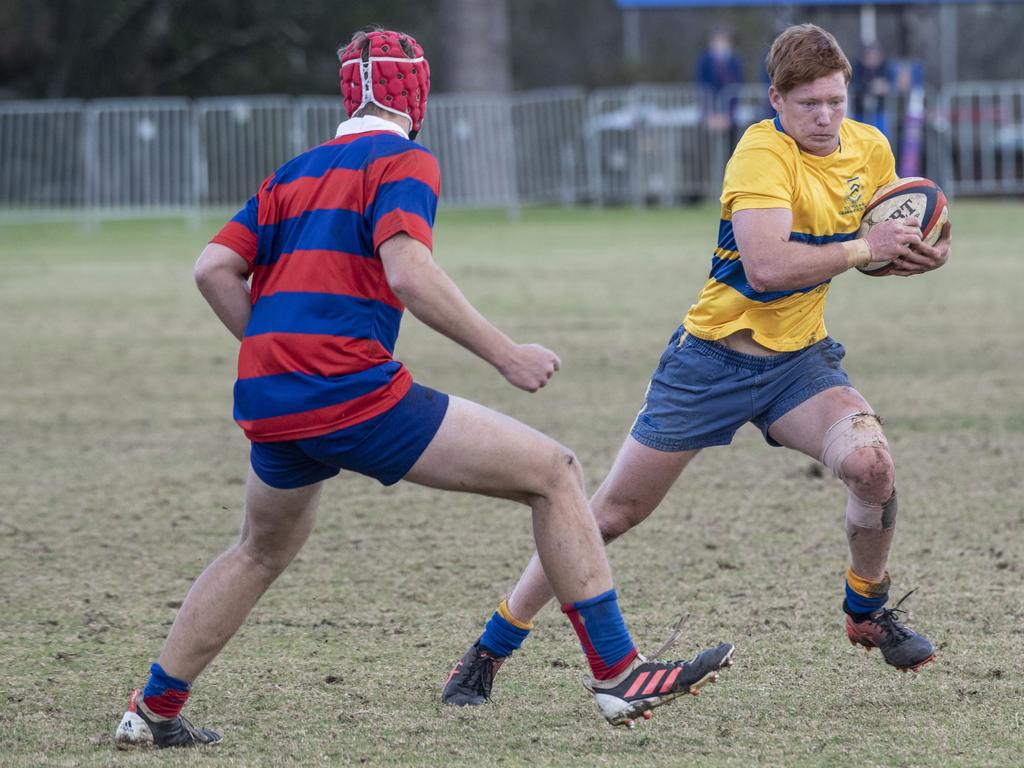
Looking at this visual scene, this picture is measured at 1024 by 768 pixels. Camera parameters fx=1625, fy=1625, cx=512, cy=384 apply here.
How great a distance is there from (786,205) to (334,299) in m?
1.46

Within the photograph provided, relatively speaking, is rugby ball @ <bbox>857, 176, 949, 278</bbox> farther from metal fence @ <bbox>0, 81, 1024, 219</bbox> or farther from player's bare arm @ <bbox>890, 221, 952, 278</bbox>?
metal fence @ <bbox>0, 81, 1024, 219</bbox>

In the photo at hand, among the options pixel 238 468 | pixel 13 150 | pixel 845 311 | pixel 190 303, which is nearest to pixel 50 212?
pixel 13 150

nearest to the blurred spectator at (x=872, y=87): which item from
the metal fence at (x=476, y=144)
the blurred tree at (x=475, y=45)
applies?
the metal fence at (x=476, y=144)

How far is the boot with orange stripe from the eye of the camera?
13.4 ft

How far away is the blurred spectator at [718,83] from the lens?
2434 cm

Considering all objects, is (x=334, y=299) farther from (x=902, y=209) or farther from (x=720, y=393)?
(x=902, y=209)

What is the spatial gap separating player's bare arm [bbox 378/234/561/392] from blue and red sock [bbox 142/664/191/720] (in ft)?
4.01

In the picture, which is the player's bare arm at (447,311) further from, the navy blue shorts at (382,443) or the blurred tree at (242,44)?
the blurred tree at (242,44)

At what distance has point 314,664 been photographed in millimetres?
5031

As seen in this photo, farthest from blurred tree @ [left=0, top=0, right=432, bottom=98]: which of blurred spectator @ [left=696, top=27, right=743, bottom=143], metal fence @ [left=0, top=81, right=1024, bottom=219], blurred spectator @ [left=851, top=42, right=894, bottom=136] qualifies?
blurred spectator @ [left=851, top=42, right=894, bottom=136]

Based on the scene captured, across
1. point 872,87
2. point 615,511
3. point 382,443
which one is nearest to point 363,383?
point 382,443

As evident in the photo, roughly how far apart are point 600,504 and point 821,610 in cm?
106

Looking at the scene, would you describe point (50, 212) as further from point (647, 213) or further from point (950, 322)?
point (950, 322)

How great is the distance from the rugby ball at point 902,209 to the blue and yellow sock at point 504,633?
57.5 inches
